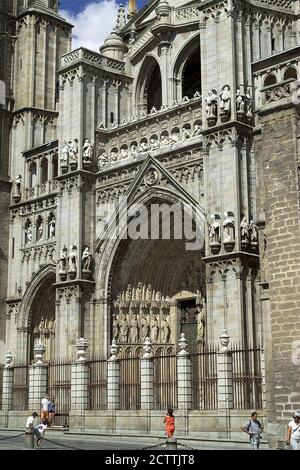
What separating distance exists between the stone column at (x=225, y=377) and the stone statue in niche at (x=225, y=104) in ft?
25.9

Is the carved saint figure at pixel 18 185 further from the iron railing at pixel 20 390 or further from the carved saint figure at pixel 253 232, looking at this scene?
the carved saint figure at pixel 253 232

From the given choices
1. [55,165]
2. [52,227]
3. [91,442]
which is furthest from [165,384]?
[55,165]

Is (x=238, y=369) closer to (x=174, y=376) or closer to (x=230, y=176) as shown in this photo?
(x=174, y=376)

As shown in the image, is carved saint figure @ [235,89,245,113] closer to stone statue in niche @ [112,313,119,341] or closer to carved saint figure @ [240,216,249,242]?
carved saint figure @ [240,216,249,242]

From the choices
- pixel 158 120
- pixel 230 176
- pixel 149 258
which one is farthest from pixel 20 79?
pixel 230 176

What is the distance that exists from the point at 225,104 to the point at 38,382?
39.2ft

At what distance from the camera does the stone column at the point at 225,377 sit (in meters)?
21.1

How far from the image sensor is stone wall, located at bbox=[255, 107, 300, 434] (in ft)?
52.4

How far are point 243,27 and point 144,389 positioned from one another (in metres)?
12.8

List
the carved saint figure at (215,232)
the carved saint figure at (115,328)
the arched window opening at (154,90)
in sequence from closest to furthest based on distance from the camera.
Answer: the carved saint figure at (215,232) < the carved saint figure at (115,328) < the arched window opening at (154,90)

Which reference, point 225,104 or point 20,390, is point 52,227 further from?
point 225,104

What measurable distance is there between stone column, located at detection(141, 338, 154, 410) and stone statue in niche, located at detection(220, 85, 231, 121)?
801 cm

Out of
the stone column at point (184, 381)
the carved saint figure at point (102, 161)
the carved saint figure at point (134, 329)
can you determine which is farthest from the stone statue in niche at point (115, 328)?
the stone column at point (184, 381)

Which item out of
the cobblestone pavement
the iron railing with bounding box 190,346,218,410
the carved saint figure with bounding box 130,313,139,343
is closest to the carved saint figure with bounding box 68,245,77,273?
the carved saint figure with bounding box 130,313,139,343
